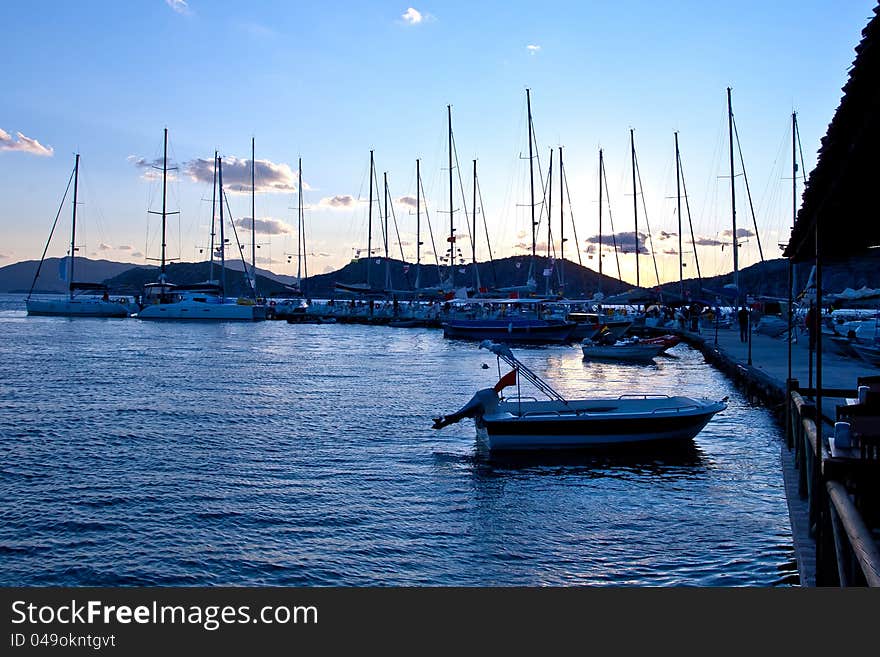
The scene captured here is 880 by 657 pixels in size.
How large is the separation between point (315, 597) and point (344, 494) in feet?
30.4

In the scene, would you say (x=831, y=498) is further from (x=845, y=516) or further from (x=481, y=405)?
(x=481, y=405)

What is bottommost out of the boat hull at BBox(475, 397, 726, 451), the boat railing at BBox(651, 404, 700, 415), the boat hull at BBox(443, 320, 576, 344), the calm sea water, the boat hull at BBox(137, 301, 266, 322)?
the calm sea water

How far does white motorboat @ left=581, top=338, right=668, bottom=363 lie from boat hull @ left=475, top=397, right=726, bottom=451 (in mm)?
25186

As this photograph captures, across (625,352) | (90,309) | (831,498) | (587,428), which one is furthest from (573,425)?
(90,309)

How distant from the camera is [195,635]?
5086mm

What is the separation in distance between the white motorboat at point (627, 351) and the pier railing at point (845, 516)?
35.0m

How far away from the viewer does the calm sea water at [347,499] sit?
35.1 feet

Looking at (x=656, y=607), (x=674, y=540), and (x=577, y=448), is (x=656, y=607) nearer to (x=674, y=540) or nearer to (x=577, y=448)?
(x=674, y=540)

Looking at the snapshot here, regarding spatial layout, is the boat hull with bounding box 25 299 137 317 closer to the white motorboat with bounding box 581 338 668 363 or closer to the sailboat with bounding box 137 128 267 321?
the sailboat with bounding box 137 128 267 321

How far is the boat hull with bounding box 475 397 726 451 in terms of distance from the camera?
17828 mm

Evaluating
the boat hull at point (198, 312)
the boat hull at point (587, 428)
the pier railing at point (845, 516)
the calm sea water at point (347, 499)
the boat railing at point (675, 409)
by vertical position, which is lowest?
the calm sea water at point (347, 499)

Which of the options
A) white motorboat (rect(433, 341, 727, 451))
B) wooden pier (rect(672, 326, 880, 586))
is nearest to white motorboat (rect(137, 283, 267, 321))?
white motorboat (rect(433, 341, 727, 451))

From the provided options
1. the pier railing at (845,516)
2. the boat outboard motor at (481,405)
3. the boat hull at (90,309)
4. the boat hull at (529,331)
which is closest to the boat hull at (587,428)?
the boat outboard motor at (481,405)

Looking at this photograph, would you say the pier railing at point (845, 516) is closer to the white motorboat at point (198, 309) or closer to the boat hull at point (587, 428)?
the boat hull at point (587, 428)
